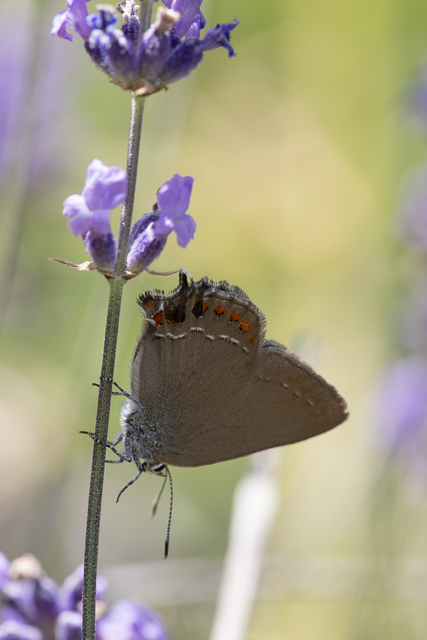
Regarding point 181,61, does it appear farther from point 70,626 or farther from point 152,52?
point 70,626

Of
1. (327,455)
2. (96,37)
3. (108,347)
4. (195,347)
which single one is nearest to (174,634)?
(327,455)

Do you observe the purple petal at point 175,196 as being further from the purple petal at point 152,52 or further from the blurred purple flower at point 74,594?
the blurred purple flower at point 74,594

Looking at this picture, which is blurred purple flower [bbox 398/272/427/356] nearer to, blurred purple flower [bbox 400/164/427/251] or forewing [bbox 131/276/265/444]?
blurred purple flower [bbox 400/164/427/251]

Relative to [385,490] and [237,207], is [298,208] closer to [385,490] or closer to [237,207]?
[237,207]

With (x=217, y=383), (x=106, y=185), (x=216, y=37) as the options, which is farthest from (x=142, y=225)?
(x=217, y=383)

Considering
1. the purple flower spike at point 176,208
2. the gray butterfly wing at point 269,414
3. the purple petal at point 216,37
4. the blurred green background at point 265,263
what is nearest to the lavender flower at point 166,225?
the purple flower spike at point 176,208

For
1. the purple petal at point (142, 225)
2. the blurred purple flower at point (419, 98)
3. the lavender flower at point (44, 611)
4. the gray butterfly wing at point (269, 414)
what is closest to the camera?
the purple petal at point (142, 225)
